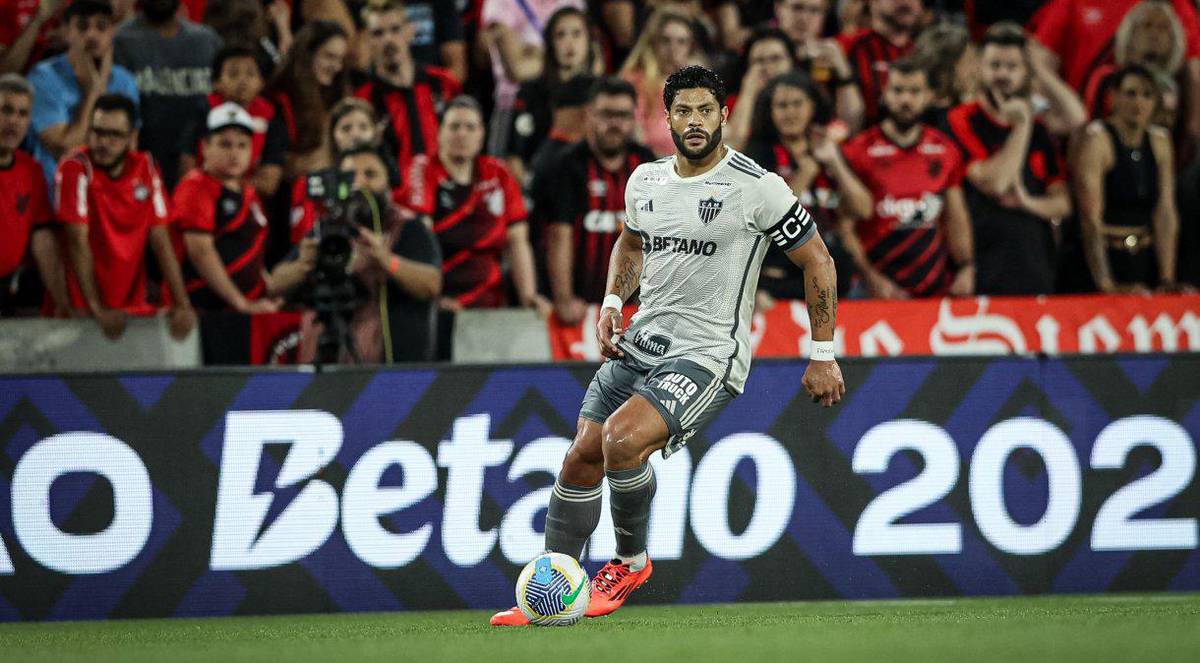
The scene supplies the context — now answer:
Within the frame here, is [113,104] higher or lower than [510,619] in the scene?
higher

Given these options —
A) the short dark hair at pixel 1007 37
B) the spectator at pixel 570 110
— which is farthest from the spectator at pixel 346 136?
the short dark hair at pixel 1007 37

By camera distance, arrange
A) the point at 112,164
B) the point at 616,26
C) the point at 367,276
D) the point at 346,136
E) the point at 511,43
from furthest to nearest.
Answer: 1. the point at 616,26
2. the point at 511,43
3. the point at 346,136
4. the point at 112,164
5. the point at 367,276

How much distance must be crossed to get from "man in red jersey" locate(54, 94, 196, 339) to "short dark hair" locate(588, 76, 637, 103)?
2.81 metres

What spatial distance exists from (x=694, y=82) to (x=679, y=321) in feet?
3.19

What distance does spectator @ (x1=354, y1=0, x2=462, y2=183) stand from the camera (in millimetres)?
10195

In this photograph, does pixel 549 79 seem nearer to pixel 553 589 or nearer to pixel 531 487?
pixel 531 487

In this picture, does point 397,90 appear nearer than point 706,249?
No

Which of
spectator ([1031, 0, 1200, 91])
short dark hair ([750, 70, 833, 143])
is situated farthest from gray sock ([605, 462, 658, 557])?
spectator ([1031, 0, 1200, 91])

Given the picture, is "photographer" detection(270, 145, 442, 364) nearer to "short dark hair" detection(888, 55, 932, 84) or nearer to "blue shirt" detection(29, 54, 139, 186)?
"blue shirt" detection(29, 54, 139, 186)

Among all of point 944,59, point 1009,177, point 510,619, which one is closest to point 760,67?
point 944,59

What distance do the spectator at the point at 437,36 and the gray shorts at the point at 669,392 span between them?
513 cm

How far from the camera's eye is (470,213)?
31.8ft

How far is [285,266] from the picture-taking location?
29.0ft

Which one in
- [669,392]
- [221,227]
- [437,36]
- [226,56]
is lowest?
[669,392]
